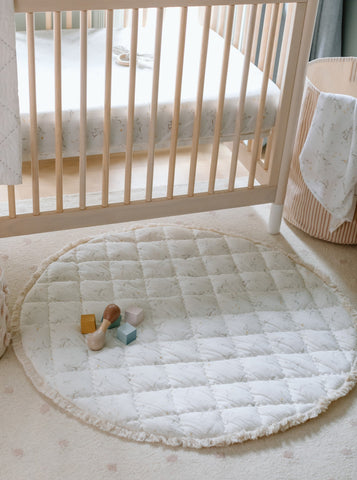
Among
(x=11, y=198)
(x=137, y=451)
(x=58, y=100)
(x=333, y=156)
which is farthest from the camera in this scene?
(x=333, y=156)

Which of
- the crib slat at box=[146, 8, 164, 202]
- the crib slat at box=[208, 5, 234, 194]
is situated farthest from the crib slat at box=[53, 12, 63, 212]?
the crib slat at box=[208, 5, 234, 194]

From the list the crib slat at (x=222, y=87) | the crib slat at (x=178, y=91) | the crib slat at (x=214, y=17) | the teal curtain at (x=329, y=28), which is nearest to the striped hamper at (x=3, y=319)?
the crib slat at (x=178, y=91)

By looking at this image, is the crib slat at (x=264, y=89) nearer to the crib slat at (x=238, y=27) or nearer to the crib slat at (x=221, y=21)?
the crib slat at (x=238, y=27)

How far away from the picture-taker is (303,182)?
2389 mm

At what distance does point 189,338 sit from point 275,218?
67 cm

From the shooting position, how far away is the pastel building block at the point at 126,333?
6.12 feet

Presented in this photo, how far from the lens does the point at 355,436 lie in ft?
5.57

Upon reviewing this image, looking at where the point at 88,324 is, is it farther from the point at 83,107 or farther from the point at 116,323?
the point at 83,107

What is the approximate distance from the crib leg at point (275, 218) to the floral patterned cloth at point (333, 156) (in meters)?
0.14

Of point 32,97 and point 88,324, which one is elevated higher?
point 32,97

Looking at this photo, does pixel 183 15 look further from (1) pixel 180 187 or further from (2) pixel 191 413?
(2) pixel 191 413

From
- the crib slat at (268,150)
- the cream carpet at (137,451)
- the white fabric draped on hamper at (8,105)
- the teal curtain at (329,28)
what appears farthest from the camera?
the teal curtain at (329,28)

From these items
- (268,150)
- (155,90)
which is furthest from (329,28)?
(155,90)

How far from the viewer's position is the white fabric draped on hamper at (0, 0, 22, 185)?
5.52 ft
